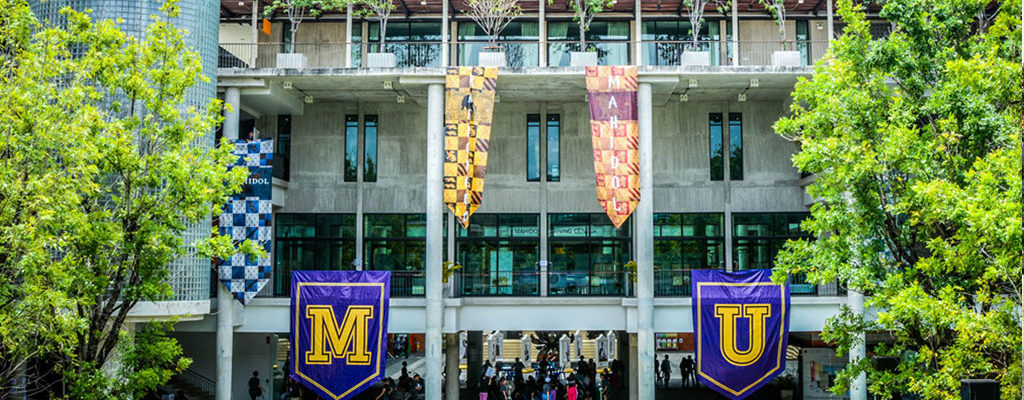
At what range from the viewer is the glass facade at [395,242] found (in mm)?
32219

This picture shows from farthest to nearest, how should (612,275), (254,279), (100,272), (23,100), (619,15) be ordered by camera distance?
(619,15) → (612,275) → (254,279) → (100,272) → (23,100)

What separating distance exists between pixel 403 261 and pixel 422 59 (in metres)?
7.31

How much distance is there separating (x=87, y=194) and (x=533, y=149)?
1852 cm

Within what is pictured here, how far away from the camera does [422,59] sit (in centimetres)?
3080

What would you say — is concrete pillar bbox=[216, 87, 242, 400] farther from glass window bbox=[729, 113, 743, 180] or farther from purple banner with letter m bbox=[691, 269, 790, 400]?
glass window bbox=[729, 113, 743, 180]

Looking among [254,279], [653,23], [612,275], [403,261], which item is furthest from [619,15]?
[254,279]

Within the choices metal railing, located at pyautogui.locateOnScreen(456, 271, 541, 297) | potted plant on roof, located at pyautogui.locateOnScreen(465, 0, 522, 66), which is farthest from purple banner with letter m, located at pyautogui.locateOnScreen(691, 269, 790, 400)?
potted plant on roof, located at pyautogui.locateOnScreen(465, 0, 522, 66)

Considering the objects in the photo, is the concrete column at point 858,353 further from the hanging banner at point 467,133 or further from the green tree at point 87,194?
the green tree at point 87,194

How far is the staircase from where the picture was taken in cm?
3002

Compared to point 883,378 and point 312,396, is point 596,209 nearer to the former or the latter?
point 312,396

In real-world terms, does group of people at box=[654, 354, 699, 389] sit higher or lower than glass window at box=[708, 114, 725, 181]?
lower

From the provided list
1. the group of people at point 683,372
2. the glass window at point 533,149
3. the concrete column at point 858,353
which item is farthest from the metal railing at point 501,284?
the concrete column at point 858,353

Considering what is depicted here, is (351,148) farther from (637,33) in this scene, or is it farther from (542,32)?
(637,33)

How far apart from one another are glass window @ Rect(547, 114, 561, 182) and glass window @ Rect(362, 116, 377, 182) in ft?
20.9
